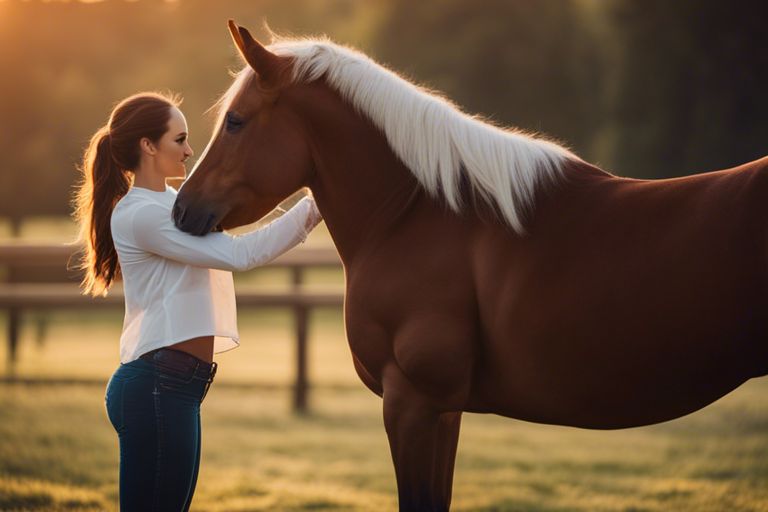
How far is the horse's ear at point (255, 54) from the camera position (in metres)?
2.92

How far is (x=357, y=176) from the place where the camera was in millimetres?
3092

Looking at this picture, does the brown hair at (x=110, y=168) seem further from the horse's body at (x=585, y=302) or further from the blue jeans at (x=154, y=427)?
the horse's body at (x=585, y=302)

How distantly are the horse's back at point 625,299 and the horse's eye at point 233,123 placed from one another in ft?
2.90

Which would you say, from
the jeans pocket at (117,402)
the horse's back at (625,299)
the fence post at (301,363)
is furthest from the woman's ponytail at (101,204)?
the fence post at (301,363)

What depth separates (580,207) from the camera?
2.81 meters

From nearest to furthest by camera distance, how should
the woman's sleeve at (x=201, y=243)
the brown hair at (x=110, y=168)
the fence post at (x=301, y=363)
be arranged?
the woman's sleeve at (x=201, y=243), the brown hair at (x=110, y=168), the fence post at (x=301, y=363)

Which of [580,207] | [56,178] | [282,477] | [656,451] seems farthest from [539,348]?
[56,178]

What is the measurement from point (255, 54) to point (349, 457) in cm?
471

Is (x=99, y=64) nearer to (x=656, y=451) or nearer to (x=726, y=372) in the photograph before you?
(x=656, y=451)

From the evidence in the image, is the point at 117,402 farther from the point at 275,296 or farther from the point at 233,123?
the point at 275,296

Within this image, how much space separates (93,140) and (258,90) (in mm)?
695

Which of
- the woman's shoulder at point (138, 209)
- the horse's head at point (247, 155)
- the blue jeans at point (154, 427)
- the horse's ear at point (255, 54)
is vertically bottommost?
the blue jeans at point (154, 427)

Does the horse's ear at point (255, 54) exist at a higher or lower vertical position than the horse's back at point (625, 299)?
higher

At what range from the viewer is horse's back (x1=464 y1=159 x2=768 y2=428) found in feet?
8.22
